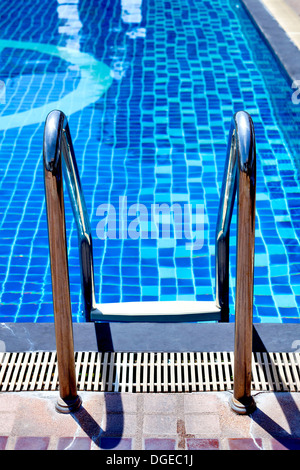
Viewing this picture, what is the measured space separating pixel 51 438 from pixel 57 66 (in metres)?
5.98

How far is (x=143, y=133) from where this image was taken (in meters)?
5.66

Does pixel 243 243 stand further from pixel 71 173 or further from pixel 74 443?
pixel 74 443

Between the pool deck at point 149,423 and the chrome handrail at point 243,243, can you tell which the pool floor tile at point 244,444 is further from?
→ the chrome handrail at point 243,243

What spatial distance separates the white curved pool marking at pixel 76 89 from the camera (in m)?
6.03

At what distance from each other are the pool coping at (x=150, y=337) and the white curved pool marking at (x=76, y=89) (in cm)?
372

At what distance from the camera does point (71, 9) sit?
9.44 meters

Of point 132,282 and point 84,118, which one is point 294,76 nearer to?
point 84,118

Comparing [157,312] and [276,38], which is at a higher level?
[157,312]

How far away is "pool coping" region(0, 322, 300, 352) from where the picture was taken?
250 cm

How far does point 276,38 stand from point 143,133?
2527mm

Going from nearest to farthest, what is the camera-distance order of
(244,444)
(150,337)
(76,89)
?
(244,444)
(150,337)
(76,89)

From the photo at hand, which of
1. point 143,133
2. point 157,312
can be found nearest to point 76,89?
point 143,133

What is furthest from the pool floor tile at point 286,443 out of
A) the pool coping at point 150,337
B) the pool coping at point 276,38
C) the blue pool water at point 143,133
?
the pool coping at point 276,38

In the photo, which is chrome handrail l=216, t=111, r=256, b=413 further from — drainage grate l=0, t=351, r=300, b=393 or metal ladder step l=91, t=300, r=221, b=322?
metal ladder step l=91, t=300, r=221, b=322
